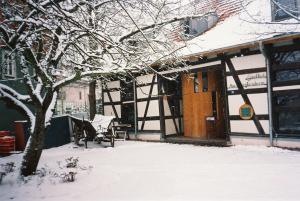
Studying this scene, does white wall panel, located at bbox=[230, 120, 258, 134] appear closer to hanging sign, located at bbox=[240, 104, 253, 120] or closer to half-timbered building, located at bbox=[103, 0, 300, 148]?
half-timbered building, located at bbox=[103, 0, 300, 148]

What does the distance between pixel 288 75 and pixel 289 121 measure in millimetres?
1254

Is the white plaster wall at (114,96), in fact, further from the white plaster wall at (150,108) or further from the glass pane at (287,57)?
the glass pane at (287,57)

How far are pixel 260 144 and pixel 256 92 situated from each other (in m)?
1.46

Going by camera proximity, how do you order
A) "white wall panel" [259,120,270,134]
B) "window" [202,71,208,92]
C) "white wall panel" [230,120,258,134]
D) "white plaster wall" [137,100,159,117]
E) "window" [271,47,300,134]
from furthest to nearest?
"white plaster wall" [137,100,159,117] < "window" [202,71,208,92] < "white wall panel" [230,120,258,134] < "white wall panel" [259,120,270,134] < "window" [271,47,300,134]

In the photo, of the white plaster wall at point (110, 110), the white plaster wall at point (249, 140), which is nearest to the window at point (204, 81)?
the white plaster wall at point (249, 140)

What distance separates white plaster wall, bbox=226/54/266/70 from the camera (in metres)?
8.27

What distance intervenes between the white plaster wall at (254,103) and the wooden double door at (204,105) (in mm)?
922

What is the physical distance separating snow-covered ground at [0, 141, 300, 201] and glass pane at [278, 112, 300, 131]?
84cm

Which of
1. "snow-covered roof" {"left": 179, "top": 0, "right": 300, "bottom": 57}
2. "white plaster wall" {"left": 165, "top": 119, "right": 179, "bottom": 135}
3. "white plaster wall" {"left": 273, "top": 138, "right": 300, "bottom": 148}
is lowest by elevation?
"white plaster wall" {"left": 273, "top": 138, "right": 300, "bottom": 148}

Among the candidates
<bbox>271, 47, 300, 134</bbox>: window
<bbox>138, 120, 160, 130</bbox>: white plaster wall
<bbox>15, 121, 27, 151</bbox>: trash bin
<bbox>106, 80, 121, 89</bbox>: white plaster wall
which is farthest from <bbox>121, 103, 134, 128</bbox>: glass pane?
<bbox>271, 47, 300, 134</bbox>: window

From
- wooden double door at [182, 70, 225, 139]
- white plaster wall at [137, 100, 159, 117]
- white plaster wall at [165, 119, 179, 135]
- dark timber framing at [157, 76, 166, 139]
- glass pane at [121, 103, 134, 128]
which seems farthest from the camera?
glass pane at [121, 103, 134, 128]

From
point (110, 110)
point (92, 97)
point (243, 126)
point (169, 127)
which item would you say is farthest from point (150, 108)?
point (243, 126)

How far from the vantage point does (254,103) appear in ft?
27.8

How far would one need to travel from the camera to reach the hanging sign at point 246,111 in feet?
27.9
